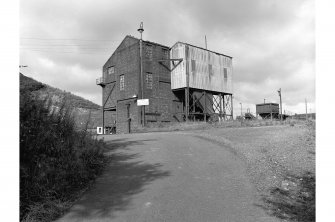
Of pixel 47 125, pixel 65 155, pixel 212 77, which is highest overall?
pixel 212 77

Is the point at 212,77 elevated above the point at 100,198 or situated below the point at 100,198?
above

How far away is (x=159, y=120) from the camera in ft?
110

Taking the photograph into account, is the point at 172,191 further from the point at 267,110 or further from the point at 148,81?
the point at 267,110

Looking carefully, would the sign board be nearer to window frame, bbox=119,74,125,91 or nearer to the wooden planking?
window frame, bbox=119,74,125,91

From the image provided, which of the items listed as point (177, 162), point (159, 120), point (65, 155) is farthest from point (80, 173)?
point (159, 120)

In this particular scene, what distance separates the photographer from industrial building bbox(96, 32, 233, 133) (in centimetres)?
3316

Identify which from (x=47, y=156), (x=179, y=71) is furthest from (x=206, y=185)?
(x=179, y=71)

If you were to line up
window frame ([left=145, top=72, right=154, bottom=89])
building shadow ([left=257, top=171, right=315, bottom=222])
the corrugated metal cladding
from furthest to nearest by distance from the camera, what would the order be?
the corrugated metal cladding
window frame ([left=145, top=72, right=154, bottom=89])
building shadow ([left=257, top=171, right=315, bottom=222])

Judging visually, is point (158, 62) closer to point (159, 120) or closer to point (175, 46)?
point (175, 46)

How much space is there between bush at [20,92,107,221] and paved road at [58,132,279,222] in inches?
21.6

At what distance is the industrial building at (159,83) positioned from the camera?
109 feet

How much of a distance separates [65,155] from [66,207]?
1465 mm

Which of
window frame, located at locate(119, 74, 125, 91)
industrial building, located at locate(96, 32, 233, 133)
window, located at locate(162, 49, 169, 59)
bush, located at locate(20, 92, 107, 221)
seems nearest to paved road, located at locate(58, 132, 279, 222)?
bush, located at locate(20, 92, 107, 221)

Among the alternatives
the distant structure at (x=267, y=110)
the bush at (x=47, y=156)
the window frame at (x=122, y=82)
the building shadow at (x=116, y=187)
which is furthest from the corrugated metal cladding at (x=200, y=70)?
the bush at (x=47, y=156)
